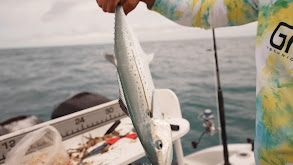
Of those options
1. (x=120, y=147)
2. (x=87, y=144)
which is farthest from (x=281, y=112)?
(x=87, y=144)

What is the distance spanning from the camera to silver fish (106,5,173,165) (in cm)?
71

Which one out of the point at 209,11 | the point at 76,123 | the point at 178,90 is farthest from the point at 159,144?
the point at 178,90

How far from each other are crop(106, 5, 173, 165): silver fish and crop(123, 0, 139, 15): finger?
0.25m

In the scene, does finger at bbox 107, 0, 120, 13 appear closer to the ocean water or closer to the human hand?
the human hand

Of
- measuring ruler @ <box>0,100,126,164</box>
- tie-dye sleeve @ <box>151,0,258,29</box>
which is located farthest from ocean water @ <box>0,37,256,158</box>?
tie-dye sleeve @ <box>151,0,258,29</box>

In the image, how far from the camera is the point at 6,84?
11539 millimetres

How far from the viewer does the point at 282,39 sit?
849 mm

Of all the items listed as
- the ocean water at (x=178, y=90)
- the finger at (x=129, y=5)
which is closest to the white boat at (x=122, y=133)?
the finger at (x=129, y=5)

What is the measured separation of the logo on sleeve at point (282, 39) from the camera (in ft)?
2.72

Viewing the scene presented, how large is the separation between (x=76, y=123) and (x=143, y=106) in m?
1.32

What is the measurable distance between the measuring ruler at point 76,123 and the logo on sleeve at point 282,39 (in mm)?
1489

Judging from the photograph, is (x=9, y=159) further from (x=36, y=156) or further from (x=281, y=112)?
(x=281, y=112)

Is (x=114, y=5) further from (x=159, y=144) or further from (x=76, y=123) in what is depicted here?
(x=76, y=123)

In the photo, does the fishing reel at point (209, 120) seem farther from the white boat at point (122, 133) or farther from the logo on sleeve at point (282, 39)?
the logo on sleeve at point (282, 39)
